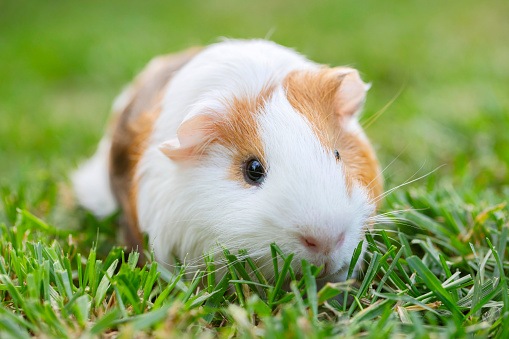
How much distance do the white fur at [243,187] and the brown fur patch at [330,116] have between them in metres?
0.07

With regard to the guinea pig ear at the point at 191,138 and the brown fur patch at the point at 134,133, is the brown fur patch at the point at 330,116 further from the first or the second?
the brown fur patch at the point at 134,133

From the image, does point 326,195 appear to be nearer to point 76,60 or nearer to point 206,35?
point 76,60

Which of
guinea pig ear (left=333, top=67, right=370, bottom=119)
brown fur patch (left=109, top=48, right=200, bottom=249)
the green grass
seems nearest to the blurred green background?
the green grass

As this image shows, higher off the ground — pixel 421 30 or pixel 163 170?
pixel 421 30

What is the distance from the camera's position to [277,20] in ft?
27.5

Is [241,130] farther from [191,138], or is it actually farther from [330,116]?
[330,116]

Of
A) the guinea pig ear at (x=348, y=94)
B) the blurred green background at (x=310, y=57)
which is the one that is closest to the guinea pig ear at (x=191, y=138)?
the guinea pig ear at (x=348, y=94)

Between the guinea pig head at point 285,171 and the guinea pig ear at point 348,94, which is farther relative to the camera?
the guinea pig ear at point 348,94

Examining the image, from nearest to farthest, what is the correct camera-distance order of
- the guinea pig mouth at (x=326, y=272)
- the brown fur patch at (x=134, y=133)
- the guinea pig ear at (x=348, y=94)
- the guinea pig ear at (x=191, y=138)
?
the guinea pig mouth at (x=326, y=272) → the guinea pig ear at (x=191, y=138) → the guinea pig ear at (x=348, y=94) → the brown fur patch at (x=134, y=133)

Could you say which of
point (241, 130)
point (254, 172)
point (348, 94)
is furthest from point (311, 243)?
point (348, 94)

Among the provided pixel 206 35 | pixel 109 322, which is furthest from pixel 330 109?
pixel 206 35

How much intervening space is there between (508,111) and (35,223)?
355cm

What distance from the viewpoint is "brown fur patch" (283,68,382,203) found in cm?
219

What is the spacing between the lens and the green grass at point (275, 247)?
69.2 inches
